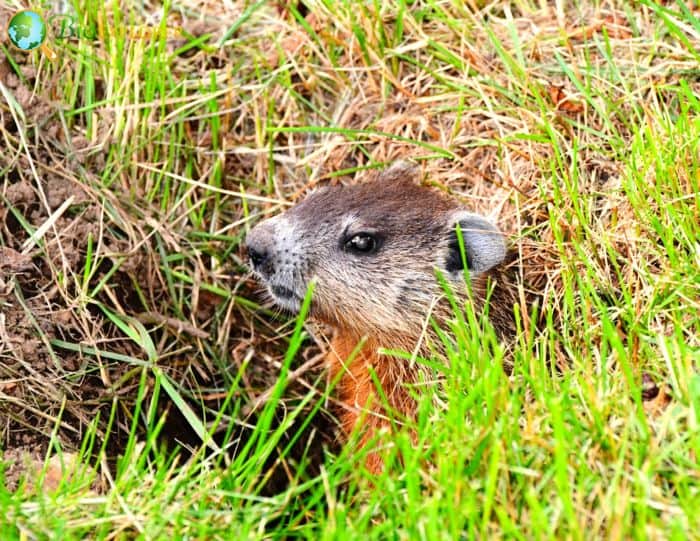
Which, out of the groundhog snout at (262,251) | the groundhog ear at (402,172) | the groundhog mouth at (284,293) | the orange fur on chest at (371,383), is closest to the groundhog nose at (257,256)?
the groundhog snout at (262,251)

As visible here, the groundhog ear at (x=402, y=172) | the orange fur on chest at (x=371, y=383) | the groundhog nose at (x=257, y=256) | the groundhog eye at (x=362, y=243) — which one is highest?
the groundhog ear at (x=402, y=172)

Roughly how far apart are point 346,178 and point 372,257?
1071 millimetres

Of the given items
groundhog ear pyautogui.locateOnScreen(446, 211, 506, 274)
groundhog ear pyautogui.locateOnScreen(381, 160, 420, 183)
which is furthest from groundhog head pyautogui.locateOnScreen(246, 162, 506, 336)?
groundhog ear pyautogui.locateOnScreen(381, 160, 420, 183)

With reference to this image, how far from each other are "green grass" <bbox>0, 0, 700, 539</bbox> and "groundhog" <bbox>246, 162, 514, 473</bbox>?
23cm

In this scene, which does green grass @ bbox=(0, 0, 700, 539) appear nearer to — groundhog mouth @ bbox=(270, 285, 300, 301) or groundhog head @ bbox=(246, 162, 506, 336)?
groundhog head @ bbox=(246, 162, 506, 336)

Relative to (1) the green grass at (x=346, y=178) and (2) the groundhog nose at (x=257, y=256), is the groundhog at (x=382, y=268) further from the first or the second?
(1) the green grass at (x=346, y=178)

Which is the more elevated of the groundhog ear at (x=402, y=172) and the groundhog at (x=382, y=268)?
the groundhog ear at (x=402, y=172)

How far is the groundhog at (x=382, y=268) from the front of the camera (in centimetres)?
432

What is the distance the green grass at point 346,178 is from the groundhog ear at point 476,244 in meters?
0.17

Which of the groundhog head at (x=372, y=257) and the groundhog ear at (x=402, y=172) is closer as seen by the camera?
the groundhog head at (x=372, y=257)

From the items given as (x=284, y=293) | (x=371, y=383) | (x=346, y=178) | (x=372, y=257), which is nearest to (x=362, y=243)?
(x=372, y=257)

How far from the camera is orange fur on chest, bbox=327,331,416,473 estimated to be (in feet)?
13.9

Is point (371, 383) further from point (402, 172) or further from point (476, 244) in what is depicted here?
point (402, 172)

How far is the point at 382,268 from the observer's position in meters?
4.40
